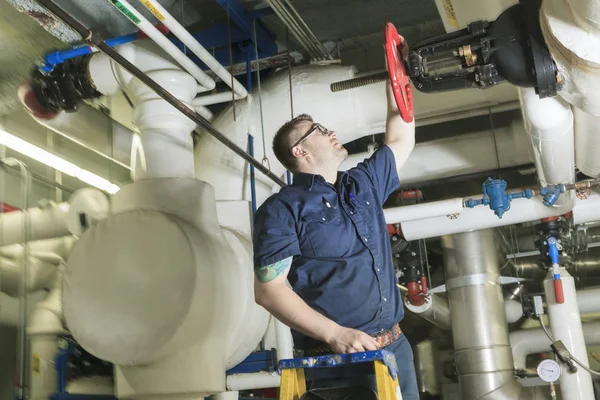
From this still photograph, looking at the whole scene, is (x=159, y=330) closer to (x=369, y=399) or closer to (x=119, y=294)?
(x=119, y=294)

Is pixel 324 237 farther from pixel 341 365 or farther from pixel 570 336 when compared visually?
Result: pixel 570 336

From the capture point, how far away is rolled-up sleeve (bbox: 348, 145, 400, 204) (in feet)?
5.34

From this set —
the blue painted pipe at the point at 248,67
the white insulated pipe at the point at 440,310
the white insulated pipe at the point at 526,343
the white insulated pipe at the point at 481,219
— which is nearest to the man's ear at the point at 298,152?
the blue painted pipe at the point at 248,67

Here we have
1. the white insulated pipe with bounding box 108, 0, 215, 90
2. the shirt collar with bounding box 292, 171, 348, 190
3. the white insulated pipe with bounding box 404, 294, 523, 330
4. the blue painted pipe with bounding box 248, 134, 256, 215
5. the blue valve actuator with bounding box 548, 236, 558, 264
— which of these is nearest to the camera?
the shirt collar with bounding box 292, 171, 348, 190

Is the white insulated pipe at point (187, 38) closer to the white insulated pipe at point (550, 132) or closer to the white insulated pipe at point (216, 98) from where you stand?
the white insulated pipe at point (216, 98)

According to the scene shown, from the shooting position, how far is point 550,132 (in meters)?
2.09

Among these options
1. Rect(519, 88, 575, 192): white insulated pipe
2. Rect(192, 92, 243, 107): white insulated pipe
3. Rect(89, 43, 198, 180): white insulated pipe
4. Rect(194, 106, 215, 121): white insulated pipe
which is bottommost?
Rect(519, 88, 575, 192): white insulated pipe

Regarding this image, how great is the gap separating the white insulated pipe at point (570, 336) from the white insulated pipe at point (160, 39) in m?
2.09

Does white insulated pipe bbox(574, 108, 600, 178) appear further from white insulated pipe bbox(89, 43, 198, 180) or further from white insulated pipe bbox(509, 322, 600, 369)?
white insulated pipe bbox(509, 322, 600, 369)

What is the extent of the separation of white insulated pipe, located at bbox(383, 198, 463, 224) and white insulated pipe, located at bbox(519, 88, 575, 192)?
475 mm

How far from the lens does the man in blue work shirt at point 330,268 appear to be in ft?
4.41

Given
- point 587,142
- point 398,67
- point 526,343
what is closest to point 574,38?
point 398,67

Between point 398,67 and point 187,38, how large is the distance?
89 cm

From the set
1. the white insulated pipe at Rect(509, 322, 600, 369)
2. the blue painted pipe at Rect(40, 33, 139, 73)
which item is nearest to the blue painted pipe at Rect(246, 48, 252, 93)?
the blue painted pipe at Rect(40, 33, 139, 73)
